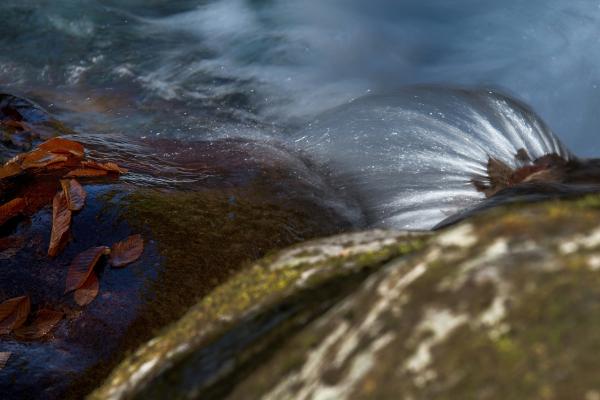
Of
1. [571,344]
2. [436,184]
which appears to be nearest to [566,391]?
[571,344]

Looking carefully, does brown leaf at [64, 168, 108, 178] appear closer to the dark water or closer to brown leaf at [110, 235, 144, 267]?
brown leaf at [110, 235, 144, 267]

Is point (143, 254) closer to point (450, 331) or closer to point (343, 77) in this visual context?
point (450, 331)

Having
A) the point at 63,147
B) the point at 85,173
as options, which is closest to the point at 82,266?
the point at 85,173

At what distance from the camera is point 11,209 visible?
388 centimetres

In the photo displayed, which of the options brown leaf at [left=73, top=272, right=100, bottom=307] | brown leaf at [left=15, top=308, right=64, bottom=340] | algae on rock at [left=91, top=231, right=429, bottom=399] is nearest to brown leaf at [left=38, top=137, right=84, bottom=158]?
brown leaf at [left=73, top=272, right=100, bottom=307]

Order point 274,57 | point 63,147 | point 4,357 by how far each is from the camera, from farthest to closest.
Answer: point 274,57
point 63,147
point 4,357

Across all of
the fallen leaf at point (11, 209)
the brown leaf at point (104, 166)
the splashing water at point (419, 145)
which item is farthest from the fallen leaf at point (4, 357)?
the splashing water at point (419, 145)

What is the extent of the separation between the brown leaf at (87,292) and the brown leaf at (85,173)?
2.91 ft

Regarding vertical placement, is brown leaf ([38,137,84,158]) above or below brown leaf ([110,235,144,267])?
above

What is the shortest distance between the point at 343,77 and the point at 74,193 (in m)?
4.67

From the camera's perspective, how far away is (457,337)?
53.5 inches

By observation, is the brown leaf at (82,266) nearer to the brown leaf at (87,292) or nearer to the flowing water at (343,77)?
the brown leaf at (87,292)

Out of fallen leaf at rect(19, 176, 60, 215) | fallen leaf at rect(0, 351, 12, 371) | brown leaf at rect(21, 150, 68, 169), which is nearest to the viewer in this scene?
fallen leaf at rect(0, 351, 12, 371)

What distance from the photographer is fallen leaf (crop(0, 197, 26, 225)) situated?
3842mm
